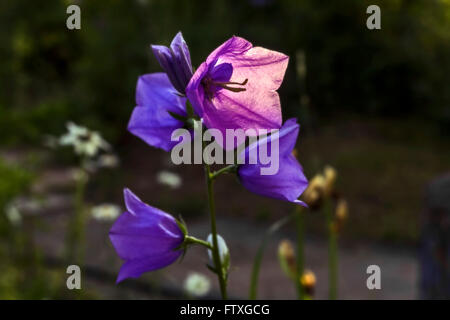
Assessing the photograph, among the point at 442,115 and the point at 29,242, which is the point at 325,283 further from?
the point at 442,115

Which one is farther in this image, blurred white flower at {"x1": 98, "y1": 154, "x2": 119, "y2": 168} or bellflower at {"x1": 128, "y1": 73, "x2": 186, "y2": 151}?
blurred white flower at {"x1": 98, "y1": 154, "x2": 119, "y2": 168}

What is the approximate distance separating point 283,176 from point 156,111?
0.29m

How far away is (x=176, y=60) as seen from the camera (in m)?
0.97

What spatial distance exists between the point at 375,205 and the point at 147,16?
402 centimetres

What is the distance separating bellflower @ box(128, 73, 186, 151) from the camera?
1.15m

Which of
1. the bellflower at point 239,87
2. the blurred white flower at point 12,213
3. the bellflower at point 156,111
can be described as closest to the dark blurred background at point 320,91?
the blurred white flower at point 12,213

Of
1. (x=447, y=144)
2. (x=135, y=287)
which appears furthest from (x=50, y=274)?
(x=447, y=144)

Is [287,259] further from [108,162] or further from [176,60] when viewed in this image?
[108,162]

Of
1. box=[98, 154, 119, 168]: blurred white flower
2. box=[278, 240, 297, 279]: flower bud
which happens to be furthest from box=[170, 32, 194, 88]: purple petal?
box=[98, 154, 119, 168]: blurred white flower

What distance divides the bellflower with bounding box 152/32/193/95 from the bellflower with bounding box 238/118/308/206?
196 mm

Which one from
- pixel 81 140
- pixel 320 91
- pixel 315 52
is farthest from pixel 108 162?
pixel 315 52

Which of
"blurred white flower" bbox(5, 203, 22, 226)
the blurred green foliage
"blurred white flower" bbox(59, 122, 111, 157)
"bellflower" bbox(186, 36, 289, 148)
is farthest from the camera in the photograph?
the blurred green foliage

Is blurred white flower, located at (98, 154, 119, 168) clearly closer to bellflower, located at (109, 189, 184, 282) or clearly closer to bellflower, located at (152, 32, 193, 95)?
bellflower, located at (109, 189, 184, 282)

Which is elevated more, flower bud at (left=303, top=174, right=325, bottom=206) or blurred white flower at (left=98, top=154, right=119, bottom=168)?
flower bud at (left=303, top=174, right=325, bottom=206)
